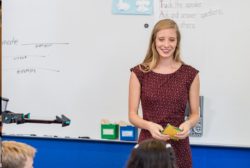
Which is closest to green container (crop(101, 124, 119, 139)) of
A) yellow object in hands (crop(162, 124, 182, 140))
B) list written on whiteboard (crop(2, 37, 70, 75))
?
list written on whiteboard (crop(2, 37, 70, 75))

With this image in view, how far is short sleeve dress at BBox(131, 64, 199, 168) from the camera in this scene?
5.78 feet

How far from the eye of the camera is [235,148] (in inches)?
86.5

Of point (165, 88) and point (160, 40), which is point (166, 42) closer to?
point (160, 40)

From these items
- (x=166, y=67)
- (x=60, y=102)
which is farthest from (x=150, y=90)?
(x=60, y=102)

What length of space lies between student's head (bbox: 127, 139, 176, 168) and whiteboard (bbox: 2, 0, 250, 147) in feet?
3.37

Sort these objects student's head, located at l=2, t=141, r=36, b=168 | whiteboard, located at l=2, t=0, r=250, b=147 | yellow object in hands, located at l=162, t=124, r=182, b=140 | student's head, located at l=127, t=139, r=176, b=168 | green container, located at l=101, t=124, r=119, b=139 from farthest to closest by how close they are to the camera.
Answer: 1. green container, located at l=101, t=124, r=119, b=139
2. whiteboard, located at l=2, t=0, r=250, b=147
3. yellow object in hands, located at l=162, t=124, r=182, b=140
4. student's head, located at l=2, t=141, r=36, b=168
5. student's head, located at l=127, t=139, r=176, b=168

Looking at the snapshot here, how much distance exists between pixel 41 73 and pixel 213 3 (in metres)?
1.05

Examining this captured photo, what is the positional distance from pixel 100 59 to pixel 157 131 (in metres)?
0.81

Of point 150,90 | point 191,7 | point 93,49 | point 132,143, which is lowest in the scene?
point 132,143

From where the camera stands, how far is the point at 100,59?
234 cm

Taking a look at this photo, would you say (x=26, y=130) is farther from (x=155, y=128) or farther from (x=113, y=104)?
(x=155, y=128)

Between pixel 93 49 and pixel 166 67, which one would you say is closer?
pixel 166 67

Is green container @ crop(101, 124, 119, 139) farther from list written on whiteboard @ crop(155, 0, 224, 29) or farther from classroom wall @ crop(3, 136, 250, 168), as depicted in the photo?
list written on whiteboard @ crop(155, 0, 224, 29)

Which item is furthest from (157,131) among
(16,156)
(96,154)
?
(96,154)
